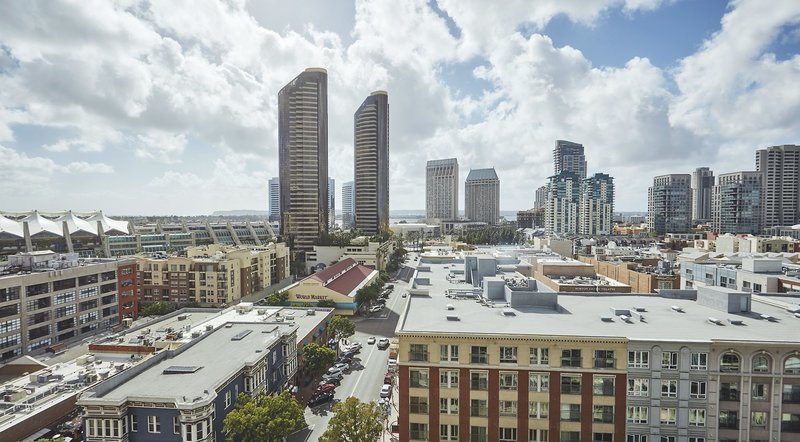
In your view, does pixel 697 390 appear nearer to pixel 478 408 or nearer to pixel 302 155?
pixel 478 408

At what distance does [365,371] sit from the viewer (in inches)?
2420

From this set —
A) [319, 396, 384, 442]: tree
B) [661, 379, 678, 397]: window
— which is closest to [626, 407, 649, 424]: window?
[661, 379, 678, 397]: window

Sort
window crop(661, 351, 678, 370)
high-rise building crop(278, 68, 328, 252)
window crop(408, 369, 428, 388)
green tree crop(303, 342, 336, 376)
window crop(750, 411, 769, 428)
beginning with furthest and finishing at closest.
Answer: high-rise building crop(278, 68, 328, 252) → green tree crop(303, 342, 336, 376) → window crop(408, 369, 428, 388) → window crop(661, 351, 678, 370) → window crop(750, 411, 769, 428)

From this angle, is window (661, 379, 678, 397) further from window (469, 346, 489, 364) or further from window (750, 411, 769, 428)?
window (469, 346, 489, 364)

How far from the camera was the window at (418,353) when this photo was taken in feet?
111

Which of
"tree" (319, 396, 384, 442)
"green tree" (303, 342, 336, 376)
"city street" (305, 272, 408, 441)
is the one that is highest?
"tree" (319, 396, 384, 442)

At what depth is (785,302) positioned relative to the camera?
43.8 m

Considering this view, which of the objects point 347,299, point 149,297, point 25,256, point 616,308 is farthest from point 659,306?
point 149,297

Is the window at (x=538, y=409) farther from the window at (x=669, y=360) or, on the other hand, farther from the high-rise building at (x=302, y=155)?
the high-rise building at (x=302, y=155)

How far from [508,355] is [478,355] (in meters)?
2.43

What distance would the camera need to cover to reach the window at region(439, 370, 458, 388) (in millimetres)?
33625

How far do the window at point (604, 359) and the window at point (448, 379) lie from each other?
11205mm

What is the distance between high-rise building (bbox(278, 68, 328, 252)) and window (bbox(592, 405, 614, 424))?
144606mm

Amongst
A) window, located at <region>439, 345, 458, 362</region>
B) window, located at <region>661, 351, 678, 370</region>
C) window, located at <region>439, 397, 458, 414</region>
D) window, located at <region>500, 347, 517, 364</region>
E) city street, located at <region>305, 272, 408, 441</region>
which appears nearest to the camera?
window, located at <region>661, 351, 678, 370</region>
